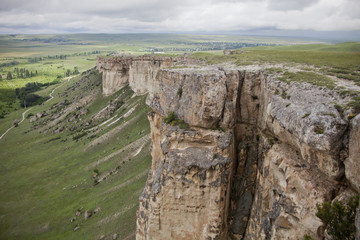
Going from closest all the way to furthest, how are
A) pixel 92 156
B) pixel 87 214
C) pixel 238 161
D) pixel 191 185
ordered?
pixel 191 185
pixel 238 161
pixel 87 214
pixel 92 156

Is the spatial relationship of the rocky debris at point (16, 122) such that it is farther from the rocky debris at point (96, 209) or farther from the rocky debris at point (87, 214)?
the rocky debris at point (96, 209)

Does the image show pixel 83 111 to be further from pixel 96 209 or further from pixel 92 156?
pixel 96 209

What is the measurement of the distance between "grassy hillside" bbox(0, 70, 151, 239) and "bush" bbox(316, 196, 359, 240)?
26826 mm

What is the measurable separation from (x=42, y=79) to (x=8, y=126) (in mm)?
98307

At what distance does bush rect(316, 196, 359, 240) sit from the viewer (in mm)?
10820

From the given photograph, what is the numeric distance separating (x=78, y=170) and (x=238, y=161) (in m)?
46.7

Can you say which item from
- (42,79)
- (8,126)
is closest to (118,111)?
(8,126)

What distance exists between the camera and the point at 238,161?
20906mm

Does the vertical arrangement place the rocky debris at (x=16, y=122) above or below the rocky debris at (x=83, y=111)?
below

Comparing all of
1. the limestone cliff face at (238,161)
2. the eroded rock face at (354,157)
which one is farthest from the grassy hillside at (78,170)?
the eroded rock face at (354,157)

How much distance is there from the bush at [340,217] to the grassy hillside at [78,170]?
26826mm

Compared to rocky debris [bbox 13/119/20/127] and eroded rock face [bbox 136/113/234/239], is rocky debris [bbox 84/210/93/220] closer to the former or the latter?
eroded rock face [bbox 136/113/234/239]

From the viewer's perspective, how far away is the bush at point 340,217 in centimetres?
1082

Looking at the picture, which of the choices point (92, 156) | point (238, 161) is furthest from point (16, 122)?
point (238, 161)
